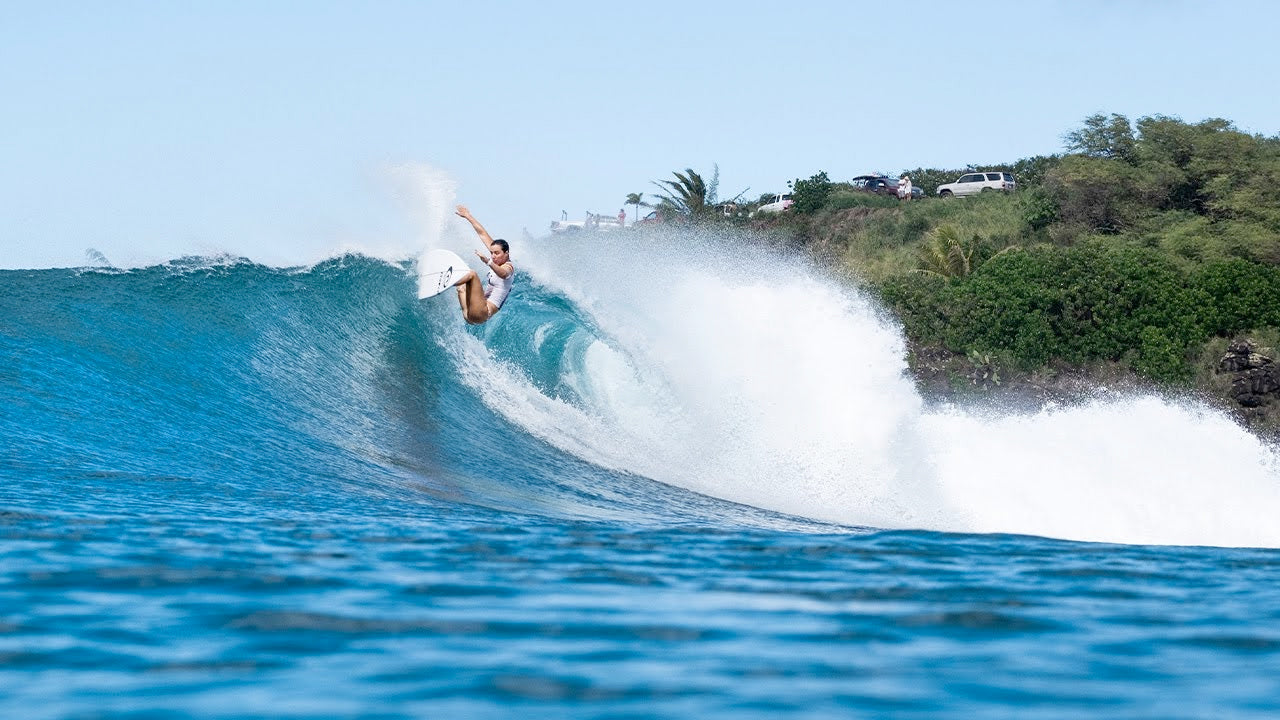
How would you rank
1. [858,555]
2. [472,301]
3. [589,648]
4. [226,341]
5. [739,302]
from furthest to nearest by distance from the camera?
[739,302], [226,341], [472,301], [858,555], [589,648]

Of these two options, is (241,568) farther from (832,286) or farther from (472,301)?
(832,286)

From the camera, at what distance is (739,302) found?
1720 cm

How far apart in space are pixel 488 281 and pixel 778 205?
152ft

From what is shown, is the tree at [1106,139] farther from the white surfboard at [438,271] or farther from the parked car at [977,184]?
the white surfboard at [438,271]

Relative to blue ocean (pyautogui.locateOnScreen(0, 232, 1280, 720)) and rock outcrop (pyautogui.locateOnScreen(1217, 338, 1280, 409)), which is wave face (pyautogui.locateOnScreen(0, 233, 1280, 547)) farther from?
rock outcrop (pyautogui.locateOnScreen(1217, 338, 1280, 409))

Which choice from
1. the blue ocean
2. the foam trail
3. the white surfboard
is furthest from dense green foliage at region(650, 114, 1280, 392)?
the white surfboard

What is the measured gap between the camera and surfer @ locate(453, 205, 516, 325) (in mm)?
13070

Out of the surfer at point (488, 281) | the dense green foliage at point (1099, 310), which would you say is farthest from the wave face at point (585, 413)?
the dense green foliage at point (1099, 310)

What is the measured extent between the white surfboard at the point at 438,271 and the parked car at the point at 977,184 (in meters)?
46.8

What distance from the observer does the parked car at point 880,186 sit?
59344 mm

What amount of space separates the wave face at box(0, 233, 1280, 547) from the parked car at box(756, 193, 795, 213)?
39284 millimetres

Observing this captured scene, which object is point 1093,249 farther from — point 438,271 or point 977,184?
point 977,184

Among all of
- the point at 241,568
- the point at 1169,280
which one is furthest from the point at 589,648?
the point at 1169,280

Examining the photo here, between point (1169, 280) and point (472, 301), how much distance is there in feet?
73.0
